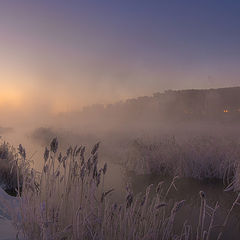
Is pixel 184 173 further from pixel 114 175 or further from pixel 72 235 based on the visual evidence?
pixel 72 235

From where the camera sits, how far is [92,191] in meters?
3.19

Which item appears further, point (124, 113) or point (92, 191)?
point (124, 113)

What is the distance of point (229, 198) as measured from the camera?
7.49m

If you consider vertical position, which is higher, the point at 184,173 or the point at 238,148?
the point at 238,148

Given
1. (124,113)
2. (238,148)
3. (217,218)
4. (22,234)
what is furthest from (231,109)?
(22,234)

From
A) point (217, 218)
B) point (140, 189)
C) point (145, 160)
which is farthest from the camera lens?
point (145, 160)

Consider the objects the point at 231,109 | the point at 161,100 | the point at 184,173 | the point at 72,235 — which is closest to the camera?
the point at 72,235

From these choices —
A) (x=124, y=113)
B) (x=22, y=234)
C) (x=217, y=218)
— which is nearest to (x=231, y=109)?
(x=124, y=113)

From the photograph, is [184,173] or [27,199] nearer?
[27,199]

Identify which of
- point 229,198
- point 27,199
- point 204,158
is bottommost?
point 229,198

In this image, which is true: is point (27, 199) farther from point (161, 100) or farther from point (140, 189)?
point (161, 100)

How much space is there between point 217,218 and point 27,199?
14.6 feet

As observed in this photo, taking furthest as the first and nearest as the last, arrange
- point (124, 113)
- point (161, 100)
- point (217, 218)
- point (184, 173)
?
point (124, 113) → point (161, 100) → point (184, 173) → point (217, 218)

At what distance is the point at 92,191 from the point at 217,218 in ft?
13.3
